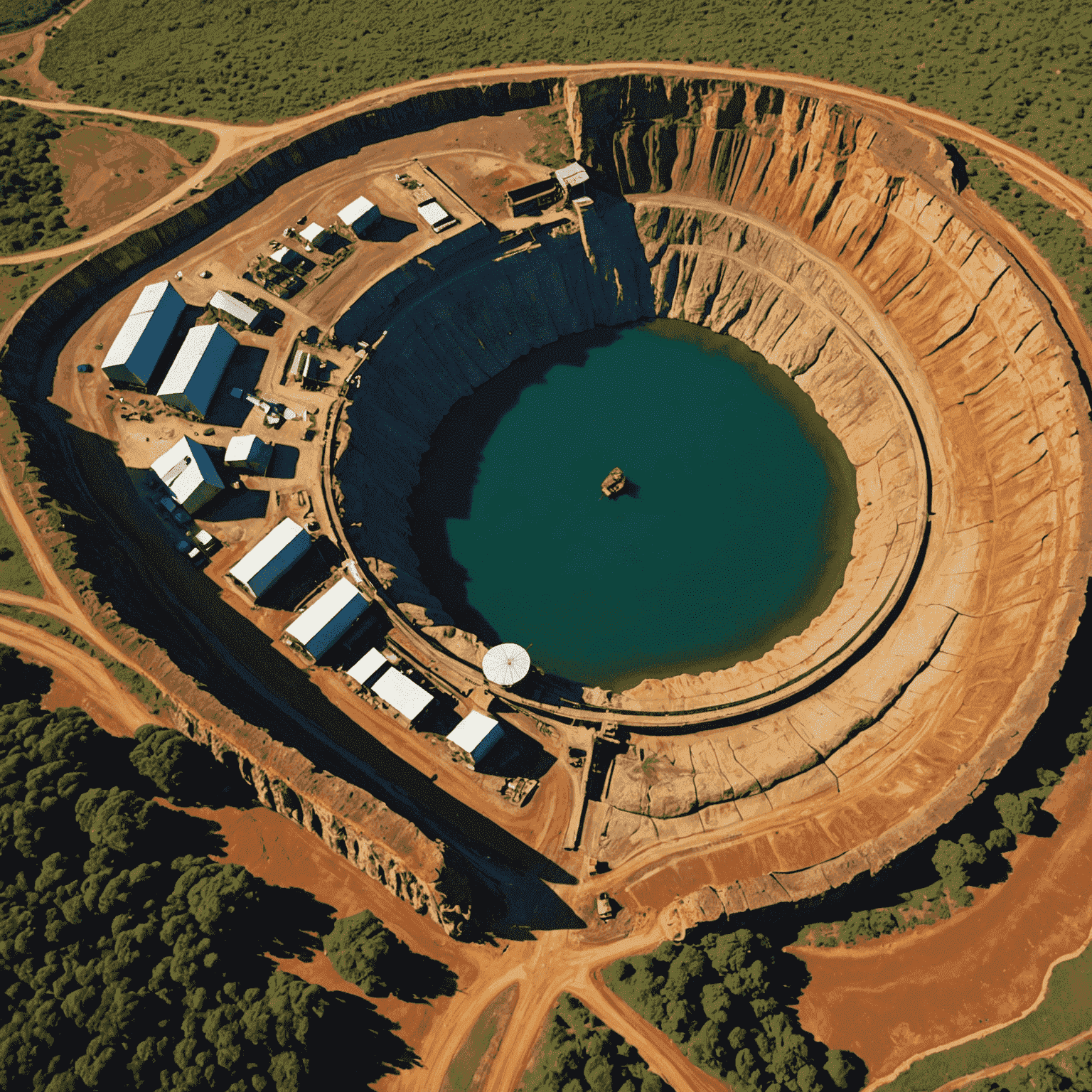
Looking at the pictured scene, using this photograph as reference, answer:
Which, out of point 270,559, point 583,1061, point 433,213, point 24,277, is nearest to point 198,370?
point 270,559

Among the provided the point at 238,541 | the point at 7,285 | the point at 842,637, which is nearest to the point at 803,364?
the point at 842,637

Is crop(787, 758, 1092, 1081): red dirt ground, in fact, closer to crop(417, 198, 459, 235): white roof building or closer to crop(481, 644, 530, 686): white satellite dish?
crop(481, 644, 530, 686): white satellite dish

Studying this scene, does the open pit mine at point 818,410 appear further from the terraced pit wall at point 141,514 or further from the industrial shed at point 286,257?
the industrial shed at point 286,257

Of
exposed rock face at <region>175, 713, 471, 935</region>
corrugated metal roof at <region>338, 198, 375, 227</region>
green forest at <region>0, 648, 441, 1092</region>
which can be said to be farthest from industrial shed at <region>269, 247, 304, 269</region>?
green forest at <region>0, 648, 441, 1092</region>

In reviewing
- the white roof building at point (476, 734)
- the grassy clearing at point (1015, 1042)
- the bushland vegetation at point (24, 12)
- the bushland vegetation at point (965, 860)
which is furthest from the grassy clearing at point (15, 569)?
the bushland vegetation at point (24, 12)

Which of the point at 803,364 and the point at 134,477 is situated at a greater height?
the point at 803,364

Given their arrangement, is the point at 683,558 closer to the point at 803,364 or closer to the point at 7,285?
the point at 803,364
